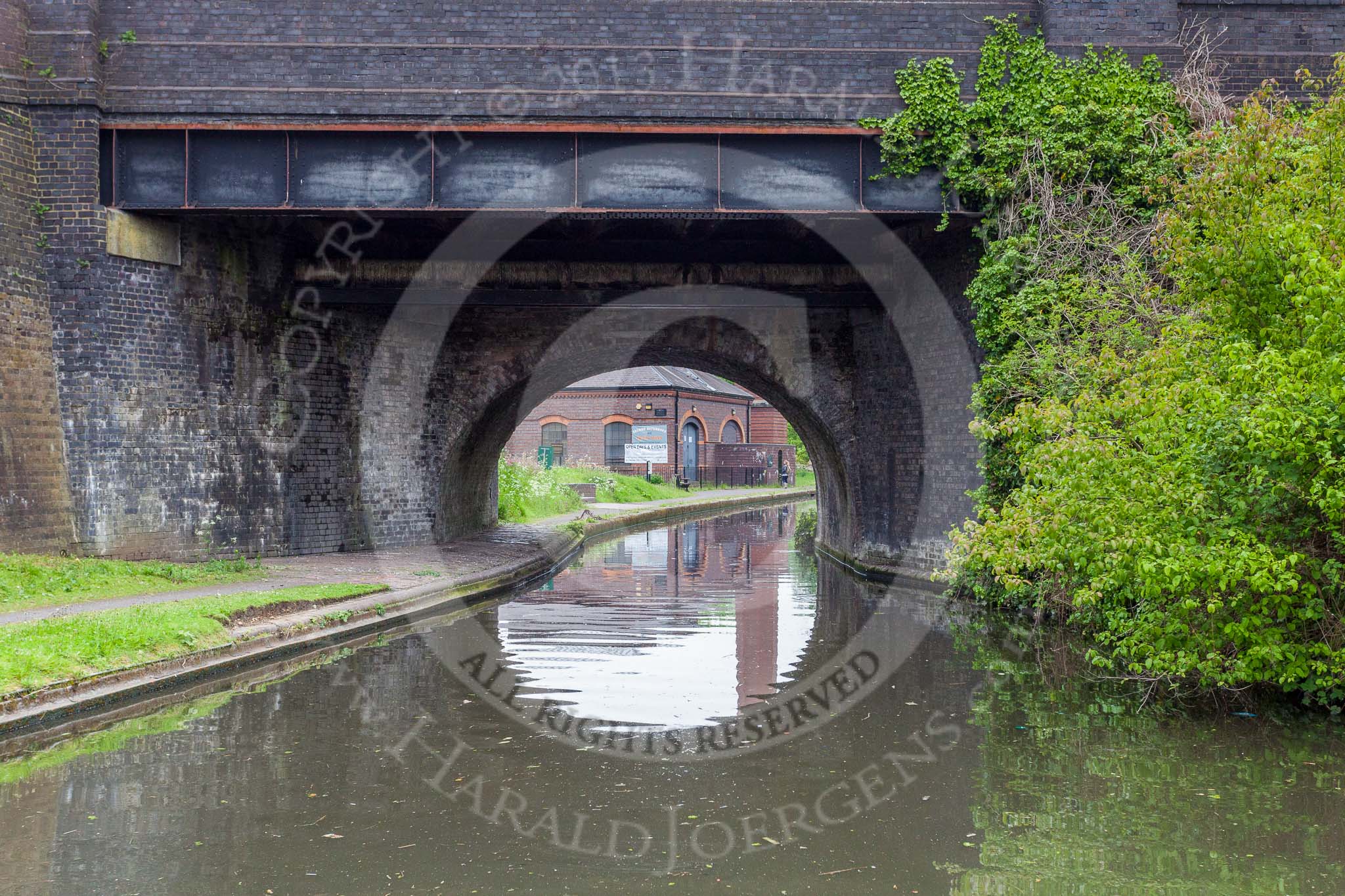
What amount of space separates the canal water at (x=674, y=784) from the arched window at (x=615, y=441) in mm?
37365

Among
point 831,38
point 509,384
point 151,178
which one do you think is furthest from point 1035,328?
point 151,178

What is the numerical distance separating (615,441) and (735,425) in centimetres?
847

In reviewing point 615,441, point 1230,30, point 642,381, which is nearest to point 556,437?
point 615,441

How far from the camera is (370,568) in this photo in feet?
51.4

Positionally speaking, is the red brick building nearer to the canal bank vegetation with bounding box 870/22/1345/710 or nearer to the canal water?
the canal bank vegetation with bounding box 870/22/1345/710

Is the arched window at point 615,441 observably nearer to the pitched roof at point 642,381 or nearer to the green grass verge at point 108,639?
the pitched roof at point 642,381

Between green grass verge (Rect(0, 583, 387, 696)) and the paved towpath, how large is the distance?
65cm

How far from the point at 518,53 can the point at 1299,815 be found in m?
12.1

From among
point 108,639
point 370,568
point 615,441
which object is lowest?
point 370,568

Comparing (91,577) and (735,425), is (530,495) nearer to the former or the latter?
(91,577)

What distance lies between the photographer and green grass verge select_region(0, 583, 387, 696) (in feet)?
25.9

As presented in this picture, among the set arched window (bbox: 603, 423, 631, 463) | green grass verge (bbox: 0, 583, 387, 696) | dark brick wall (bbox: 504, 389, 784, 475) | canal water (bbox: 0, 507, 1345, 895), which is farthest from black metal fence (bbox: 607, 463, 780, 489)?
canal water (bbox: 0, 507, 1345, 895)

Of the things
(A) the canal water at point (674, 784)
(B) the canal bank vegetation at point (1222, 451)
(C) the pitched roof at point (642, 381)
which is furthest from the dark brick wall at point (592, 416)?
(A) the canal water at point (674, 784)

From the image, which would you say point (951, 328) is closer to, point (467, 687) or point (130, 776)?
point (467, 687)
